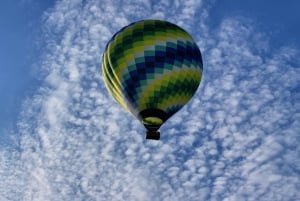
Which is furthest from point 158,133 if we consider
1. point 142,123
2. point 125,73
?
point 125,73

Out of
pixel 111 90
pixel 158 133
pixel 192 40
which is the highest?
pixel 192 40

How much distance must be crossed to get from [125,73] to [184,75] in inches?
138

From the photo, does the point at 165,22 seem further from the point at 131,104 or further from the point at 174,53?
the point at 131,104

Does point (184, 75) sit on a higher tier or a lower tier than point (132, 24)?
lower

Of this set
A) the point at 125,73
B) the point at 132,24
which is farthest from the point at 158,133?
the point at 132,24

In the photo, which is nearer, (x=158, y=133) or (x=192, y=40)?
(x=158, y=133)

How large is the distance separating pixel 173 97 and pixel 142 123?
2398 millimetres

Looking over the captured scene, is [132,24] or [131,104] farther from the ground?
[132,24]

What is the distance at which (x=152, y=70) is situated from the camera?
47656 mm

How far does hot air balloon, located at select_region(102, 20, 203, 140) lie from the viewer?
4731cm

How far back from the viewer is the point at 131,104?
47.9 metres

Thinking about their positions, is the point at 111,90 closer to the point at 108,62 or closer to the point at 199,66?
the point at 108,62

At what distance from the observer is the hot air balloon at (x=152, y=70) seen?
155 feet

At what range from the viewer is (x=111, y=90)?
49.6m
